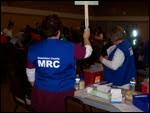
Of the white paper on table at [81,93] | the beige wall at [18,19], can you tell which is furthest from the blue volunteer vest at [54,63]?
the beige wall at [18,19]

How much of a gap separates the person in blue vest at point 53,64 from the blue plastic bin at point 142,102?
545mm

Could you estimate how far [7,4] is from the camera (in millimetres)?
9078

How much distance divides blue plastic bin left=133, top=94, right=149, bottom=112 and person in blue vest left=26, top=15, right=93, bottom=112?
545 millimetres

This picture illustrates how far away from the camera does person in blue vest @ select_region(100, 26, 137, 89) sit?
2221 millimetres

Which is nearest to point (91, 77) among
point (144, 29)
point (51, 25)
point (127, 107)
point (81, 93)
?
point (81, 93)

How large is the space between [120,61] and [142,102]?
2.21 ft

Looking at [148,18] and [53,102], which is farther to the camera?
[148,18]

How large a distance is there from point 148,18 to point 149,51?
10689 millimetres

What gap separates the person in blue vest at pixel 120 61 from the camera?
2.22m

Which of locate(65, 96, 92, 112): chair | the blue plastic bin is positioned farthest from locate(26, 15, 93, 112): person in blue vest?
the blue plastic bin

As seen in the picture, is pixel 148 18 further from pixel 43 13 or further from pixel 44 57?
pixel 44 57

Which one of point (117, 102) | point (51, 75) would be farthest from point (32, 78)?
point (117, 102)

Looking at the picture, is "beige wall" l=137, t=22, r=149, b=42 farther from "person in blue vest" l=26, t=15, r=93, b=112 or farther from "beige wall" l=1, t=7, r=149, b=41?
"person in blue vest" l=26, t=15, r=93, b=112

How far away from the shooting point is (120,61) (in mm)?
2211
